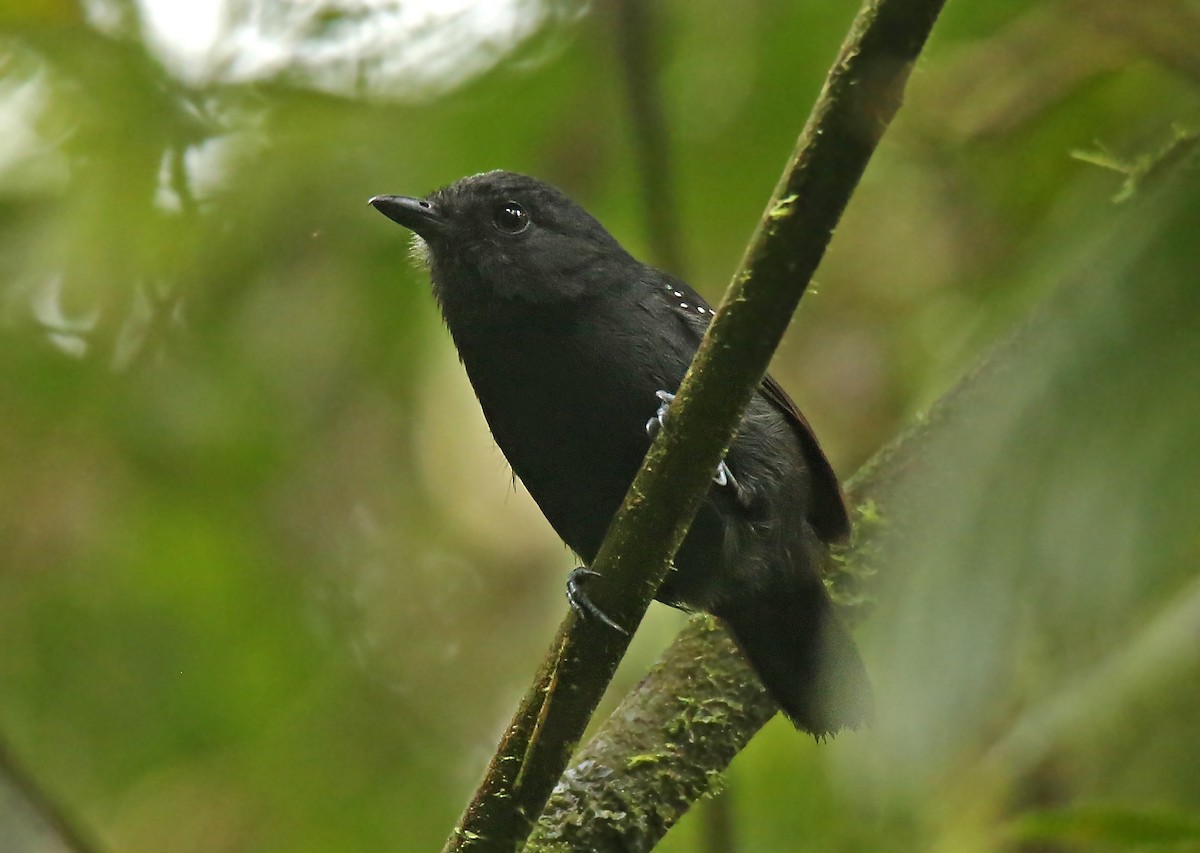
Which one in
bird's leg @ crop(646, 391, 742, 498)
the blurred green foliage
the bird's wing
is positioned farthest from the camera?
the blurred green foliage

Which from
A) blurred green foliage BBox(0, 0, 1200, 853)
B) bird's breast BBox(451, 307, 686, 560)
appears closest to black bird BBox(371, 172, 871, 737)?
bird's breast BBox(451, 307, 686, 560)

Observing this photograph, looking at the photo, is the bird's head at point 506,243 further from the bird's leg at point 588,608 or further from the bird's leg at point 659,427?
the bird's leg at point 588,608

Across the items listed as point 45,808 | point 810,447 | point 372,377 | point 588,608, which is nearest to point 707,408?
point 588,608

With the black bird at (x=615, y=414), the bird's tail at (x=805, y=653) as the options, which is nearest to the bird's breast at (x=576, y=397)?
the black bird at (x=615, y=414)

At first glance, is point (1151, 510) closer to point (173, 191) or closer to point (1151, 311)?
point (1151, 311)

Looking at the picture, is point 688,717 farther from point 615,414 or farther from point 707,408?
point 707,408

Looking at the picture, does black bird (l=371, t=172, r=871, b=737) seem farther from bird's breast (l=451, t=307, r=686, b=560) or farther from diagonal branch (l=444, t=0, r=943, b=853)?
diagonal branch (l=444, t=0, r=943, b=853)

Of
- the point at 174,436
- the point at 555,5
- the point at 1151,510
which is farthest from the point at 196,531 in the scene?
the point at 1151,510
